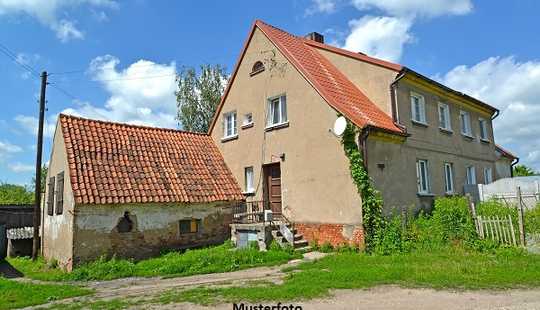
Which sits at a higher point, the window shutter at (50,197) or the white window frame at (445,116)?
the white window frame at (445,116)

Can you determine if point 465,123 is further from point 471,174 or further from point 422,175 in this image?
point 422,175

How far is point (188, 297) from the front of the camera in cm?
790

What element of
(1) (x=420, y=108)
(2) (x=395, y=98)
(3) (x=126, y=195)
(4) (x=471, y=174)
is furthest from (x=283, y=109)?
(4) (x=471, y=174)

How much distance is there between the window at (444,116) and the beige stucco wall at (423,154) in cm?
28

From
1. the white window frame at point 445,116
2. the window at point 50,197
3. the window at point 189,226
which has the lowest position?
the window at point 189,226

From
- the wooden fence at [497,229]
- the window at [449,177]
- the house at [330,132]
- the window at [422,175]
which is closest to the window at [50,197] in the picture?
the house at [330,132]

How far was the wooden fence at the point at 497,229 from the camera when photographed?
1160 centimetres

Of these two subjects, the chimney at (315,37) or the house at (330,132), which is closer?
the house at (330,132)

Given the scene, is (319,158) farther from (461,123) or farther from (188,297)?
(461,123)

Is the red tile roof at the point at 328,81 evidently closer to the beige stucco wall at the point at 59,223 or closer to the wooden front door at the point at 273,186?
the wooden front door at the point at 273,186

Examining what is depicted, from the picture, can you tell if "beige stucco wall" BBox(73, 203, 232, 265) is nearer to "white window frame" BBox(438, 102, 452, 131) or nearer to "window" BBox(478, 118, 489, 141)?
"white window frame" BBox(438, 102, 452, 131)

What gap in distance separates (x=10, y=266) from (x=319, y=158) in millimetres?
13077

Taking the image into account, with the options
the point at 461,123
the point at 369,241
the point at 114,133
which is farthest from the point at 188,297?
the point at 461,123

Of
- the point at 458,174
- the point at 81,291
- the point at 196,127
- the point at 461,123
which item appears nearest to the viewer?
the point at 81,291
